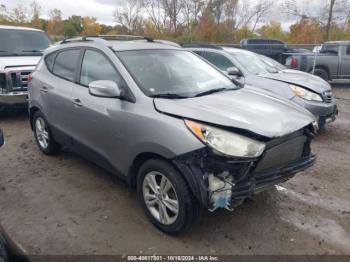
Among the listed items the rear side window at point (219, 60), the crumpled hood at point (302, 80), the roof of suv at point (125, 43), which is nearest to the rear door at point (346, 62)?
the crumpled hood at point (302, 80)

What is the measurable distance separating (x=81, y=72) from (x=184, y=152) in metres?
2.04

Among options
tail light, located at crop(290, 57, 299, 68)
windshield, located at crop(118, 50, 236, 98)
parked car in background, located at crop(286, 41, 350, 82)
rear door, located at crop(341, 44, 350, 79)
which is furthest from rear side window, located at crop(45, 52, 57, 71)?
rear door, located at crop(341, 44, 350, 79)

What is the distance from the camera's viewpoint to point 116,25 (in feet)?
122

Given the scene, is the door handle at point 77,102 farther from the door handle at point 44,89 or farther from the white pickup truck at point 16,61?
the white pickup truck at point 16,61

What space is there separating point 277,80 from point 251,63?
1.04 metres

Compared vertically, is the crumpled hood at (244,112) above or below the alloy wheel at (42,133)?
above

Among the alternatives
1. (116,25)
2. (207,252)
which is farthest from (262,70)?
(116,25)

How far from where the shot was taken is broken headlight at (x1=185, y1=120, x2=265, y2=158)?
2.78 metres

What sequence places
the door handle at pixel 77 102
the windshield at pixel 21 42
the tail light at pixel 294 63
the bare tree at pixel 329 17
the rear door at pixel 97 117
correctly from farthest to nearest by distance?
1. the bare tree at pixel 329 17
2. the tail light at pixel 294 63
3. the windshield at pixel 21 42
4. the door handle at pixel 77 102
5. the rear door at pixel 97 117

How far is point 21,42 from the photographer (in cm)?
817

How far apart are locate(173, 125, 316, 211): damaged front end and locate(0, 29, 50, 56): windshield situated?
641cm

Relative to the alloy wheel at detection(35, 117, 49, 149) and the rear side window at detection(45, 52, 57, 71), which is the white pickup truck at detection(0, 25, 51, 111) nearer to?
the alloy wheel at detection(35, 117, 49, 149)

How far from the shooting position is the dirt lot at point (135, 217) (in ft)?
10.2

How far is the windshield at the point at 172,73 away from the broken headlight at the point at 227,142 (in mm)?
671
